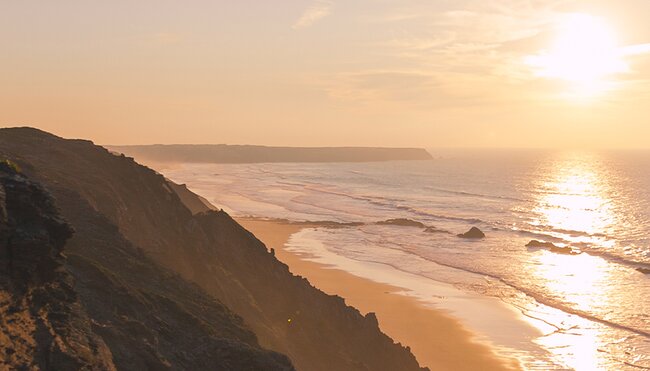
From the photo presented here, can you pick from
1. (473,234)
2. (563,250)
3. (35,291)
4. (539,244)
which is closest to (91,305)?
(35,291)

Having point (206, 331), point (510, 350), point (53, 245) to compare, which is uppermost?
point (53, 245)

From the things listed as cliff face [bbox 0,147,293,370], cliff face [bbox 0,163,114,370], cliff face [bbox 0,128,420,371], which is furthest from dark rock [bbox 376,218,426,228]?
cliff face [bbox 0,163,114,370]

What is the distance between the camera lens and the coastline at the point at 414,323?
30359 millimetres

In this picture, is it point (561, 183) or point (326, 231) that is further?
point (561, 183)

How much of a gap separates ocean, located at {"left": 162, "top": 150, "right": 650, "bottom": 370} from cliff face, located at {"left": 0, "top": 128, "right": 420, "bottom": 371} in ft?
39.1

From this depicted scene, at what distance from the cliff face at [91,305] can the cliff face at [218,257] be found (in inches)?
99.7

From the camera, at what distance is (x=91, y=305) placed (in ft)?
42.5

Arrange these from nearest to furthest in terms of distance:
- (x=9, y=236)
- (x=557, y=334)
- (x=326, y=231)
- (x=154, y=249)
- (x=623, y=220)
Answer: (x=9, y=236), (x=154, y=249), (x=557, y=334), (x=326, y=231), (x=623, y=220)

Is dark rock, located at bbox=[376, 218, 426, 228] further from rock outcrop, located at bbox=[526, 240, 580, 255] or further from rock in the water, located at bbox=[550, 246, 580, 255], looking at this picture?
rock in the water, located at bbox=[550, 246, 580, 255]

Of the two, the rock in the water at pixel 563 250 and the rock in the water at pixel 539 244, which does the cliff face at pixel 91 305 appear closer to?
the rock in the water at pixel 563 250

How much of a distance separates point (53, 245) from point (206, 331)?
519 cm

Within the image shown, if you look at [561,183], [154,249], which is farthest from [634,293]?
[561,183]

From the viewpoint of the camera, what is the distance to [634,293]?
145 feet

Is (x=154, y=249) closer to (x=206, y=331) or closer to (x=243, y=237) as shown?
(x=243, y=237)
